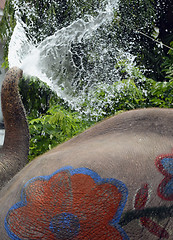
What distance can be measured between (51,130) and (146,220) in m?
2.43

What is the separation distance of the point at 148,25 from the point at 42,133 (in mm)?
2781

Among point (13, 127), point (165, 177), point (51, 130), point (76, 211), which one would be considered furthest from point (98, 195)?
point (51, 130)

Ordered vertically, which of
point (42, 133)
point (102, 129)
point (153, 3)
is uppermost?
point (153, 3)

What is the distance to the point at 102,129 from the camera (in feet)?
4.43

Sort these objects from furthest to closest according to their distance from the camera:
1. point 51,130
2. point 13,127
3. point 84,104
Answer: point 84,104 → point 51,130 → point 13,127

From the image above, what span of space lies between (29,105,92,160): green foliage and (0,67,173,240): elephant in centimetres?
216

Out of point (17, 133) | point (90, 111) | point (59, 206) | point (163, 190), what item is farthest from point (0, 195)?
point (90, 111)

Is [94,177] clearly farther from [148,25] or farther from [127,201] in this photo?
[148,25]

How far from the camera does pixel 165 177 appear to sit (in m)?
1.12

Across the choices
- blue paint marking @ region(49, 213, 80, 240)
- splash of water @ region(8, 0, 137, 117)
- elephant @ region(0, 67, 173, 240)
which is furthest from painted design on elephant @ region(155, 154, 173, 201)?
splash of water @ region(8, 0, 137, 117)

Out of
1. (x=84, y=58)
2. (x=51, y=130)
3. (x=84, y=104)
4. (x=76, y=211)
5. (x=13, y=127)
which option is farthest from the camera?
(x=84, y=58)

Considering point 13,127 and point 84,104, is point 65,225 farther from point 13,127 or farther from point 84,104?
point 84,104

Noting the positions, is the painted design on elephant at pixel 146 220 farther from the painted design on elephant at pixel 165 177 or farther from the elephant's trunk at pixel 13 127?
the elephant's trunk at pixel 13 127

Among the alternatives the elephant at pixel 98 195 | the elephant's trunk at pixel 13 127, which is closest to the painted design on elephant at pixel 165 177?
the elephant at pixel 98 195
